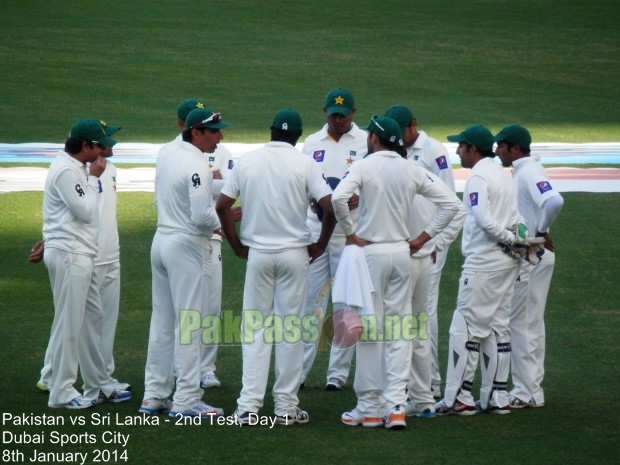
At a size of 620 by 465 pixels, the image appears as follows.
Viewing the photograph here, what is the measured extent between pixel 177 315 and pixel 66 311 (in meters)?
0.74

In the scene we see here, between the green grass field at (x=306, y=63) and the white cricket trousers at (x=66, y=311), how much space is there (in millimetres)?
10339

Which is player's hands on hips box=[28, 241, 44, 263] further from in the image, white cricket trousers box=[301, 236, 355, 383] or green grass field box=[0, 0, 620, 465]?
white cricket trousers box=[301, 236, 355, 383]

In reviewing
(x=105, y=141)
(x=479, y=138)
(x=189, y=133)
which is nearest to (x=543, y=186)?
(x=479, y=138)

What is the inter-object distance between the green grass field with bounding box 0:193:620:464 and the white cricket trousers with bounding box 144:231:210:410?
1.03ft

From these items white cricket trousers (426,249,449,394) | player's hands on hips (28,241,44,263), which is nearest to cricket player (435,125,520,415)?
white cricket trousers (426,249,449,394)

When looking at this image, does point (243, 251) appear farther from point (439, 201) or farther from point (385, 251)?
point (439, 201)

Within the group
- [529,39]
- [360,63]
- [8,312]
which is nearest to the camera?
[8,312]

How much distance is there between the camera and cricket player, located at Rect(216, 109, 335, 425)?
7531 mm

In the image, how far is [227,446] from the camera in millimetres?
7055

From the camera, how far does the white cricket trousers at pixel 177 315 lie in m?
7.65

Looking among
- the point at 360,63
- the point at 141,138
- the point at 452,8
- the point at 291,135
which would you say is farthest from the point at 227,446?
the point at 452,8

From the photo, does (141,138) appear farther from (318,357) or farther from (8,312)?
(318,357)

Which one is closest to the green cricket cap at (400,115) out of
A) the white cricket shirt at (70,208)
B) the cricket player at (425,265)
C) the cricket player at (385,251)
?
the cricket player at (425,265)

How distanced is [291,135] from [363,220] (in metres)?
0.74
